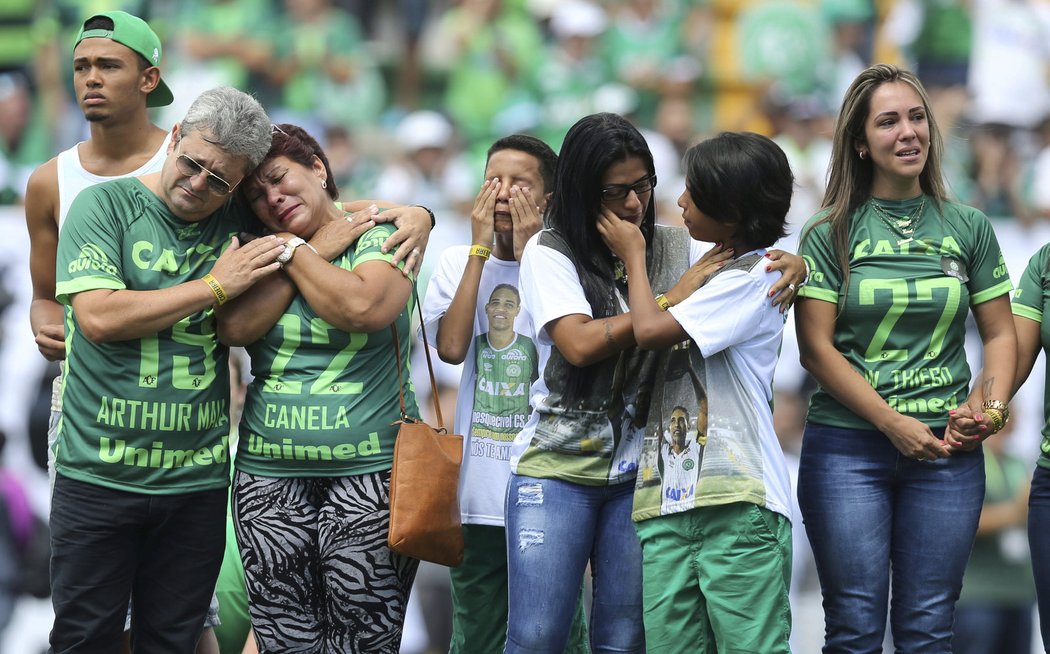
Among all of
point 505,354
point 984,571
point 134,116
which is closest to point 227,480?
point 505,354

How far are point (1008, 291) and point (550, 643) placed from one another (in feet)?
5.55

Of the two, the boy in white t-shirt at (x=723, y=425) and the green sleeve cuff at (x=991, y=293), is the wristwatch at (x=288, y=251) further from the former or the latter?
the green sleeve cuff at (x=991, y=293)

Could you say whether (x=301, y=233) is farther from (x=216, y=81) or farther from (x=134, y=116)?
(x=216, y=81)

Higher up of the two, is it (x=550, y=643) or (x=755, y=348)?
(x=755, y=348)

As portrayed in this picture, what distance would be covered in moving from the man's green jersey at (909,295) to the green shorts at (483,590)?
1080 mm

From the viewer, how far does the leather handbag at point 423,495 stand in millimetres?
3537

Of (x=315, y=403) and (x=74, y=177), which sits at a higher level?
(x=74, y=177)

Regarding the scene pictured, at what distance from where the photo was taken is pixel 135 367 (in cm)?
350

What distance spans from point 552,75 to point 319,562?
5808 mm

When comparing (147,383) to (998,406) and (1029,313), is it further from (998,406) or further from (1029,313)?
(1029,313)

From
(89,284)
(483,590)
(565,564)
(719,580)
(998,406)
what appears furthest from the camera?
(483,590)

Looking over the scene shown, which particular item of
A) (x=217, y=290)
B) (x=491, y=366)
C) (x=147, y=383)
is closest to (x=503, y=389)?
(x=491, y=366)

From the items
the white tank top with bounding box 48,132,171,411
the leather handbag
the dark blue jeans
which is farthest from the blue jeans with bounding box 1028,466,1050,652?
the white tank top with bounding box 48,132,171,411

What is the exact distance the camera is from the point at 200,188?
11.6 feet
